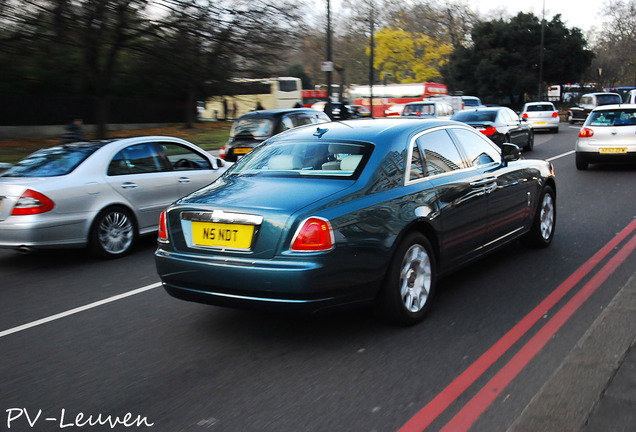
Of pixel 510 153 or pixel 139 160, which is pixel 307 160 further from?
pixel 139 160

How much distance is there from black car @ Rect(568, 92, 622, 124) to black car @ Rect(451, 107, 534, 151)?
2093 centimetres

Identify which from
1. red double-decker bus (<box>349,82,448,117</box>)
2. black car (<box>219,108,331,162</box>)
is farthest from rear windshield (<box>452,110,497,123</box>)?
red double-decker bus (<box>349,82,448,117</box>)

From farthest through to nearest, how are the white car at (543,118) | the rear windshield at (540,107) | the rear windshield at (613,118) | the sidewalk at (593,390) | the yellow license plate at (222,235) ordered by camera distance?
the rear windshield at (540,107) < the white car at (543,118) < the rear windshield at (613,118) < the yellow license plate at (222,235) < the sidewalk at (593,390)

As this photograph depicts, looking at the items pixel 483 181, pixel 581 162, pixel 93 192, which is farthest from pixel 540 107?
pixel 93 192

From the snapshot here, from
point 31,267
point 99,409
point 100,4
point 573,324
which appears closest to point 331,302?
point 99,409

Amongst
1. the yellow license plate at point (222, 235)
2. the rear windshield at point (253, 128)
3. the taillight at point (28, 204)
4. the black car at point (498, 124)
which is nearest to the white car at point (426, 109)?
the black car at point (498, 124)

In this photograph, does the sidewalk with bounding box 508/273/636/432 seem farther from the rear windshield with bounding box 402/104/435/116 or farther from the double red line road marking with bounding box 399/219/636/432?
the rear windshield with bounding box 402/104/435/116

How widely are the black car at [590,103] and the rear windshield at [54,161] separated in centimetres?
3633

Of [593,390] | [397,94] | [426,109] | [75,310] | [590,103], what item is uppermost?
[397,94]

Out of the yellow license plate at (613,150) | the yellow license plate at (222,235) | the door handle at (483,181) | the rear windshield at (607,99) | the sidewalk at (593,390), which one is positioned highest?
the rear windshield at (607,99)

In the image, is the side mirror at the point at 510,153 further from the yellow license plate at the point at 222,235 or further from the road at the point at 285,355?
the yellow license plate at the point at 222,235

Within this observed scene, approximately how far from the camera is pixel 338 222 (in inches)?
170

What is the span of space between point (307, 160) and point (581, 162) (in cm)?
1178

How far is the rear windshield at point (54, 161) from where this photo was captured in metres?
7.58
